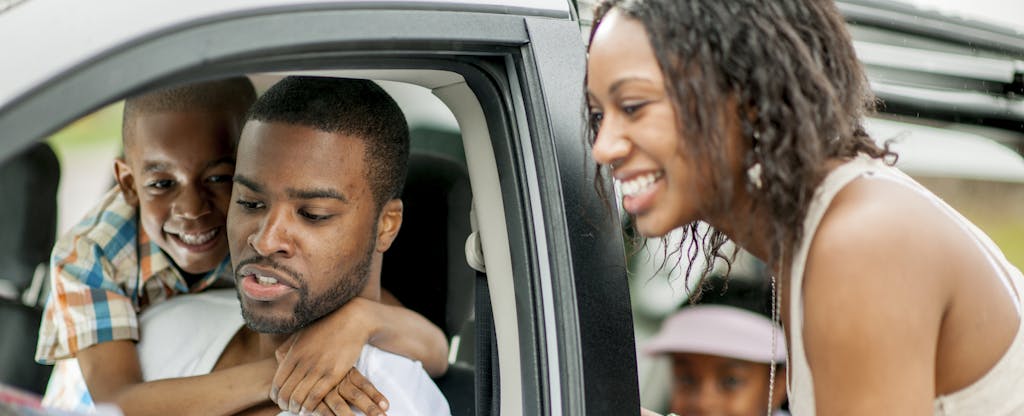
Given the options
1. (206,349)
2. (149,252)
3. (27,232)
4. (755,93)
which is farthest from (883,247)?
(27,232)

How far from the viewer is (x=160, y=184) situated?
2.20m

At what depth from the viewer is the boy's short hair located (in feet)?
6.96

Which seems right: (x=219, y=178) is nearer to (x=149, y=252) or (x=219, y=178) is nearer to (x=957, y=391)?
(x=149, y=252)

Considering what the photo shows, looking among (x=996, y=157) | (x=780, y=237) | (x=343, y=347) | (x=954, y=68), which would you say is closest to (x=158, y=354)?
(x=343, y=347)

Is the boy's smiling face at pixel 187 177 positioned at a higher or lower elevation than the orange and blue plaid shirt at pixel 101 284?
higher

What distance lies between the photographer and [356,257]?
1.89 meters

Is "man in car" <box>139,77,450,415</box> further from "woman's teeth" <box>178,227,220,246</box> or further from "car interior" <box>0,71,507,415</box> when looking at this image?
"woman's teeth" <box>178,227,220,246</box>

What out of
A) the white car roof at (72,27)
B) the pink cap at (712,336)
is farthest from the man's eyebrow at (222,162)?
the pink cap at (712,336)

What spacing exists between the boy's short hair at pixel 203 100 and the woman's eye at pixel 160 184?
13 cm

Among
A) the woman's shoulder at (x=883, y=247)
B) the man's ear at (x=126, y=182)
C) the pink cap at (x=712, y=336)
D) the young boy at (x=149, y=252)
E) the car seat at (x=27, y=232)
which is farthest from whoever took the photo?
the pink cap at (x=712, y=336)

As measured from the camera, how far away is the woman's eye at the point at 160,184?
Answer: 2188 mm

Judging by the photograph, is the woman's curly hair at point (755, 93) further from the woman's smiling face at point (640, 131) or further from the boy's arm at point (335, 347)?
the boy's arm at point (335, 347)

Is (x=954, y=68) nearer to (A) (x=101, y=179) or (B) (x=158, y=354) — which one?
(B) (x=158, y=354)

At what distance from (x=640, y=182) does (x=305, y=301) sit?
28.1 inches
